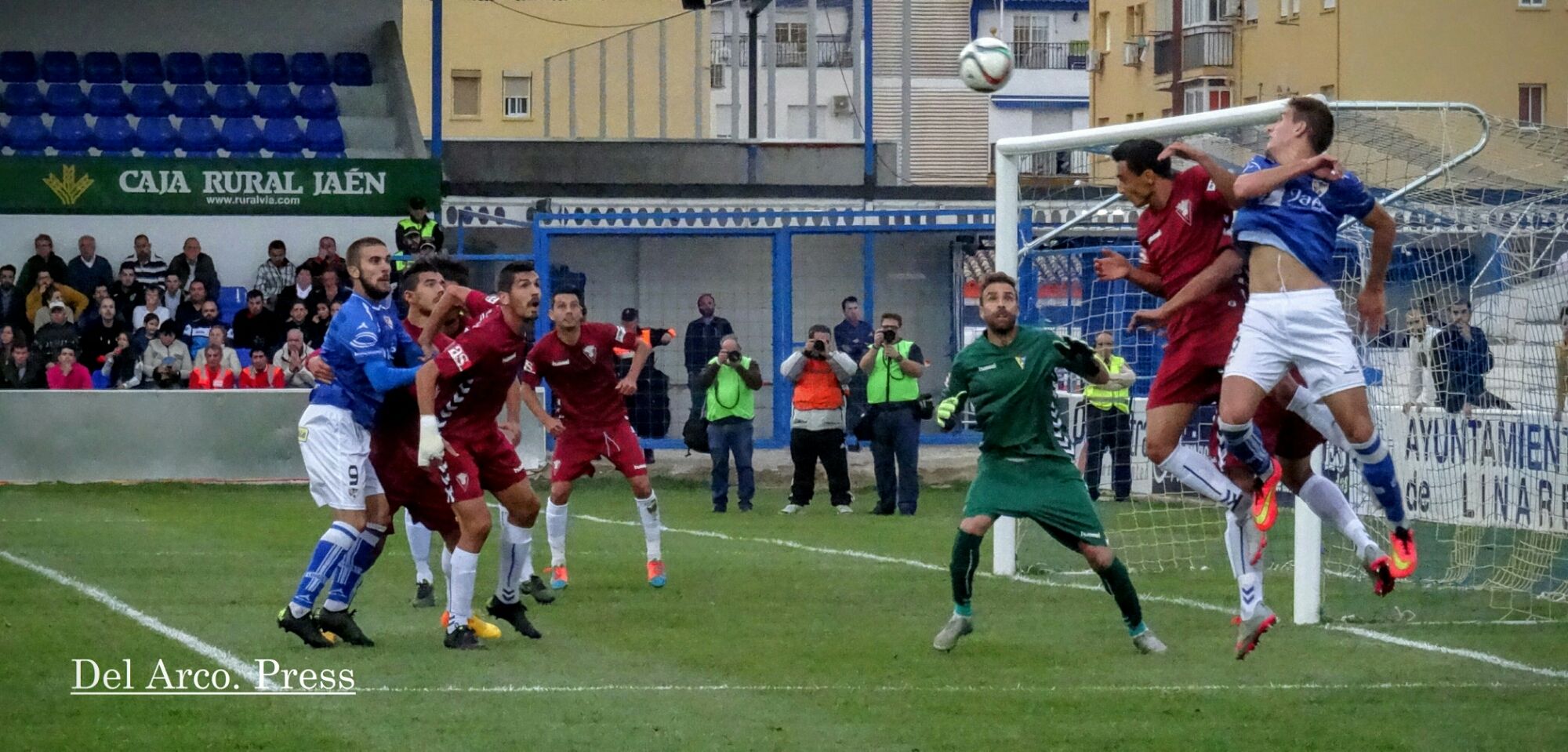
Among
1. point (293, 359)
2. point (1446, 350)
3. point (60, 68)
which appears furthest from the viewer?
point (60, 68)

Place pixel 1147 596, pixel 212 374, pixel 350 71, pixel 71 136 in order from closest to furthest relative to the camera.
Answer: pixel 1147 596 → pixel 212 374 → pixel 71 136 → pixel 350 71

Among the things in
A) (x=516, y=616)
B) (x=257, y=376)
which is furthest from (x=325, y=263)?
(x=516, y=616)

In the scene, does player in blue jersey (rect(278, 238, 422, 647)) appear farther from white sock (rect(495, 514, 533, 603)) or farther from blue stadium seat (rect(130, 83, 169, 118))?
blue stadium seat (rect(130, 83, 169, 118))

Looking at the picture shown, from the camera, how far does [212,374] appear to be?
71.5 feet

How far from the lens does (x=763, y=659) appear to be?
30.9 ft

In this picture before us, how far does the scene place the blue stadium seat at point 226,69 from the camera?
29.5 meters

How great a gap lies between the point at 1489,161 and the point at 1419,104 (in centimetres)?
104

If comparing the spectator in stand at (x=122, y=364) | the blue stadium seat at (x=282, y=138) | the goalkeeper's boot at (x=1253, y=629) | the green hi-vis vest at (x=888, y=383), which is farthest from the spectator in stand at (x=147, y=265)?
the goalkeeper's boot at (x=1253, y=629)

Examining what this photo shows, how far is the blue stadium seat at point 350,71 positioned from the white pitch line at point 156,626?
16.8 meters

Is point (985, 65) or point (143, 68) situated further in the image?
point (143, 68)

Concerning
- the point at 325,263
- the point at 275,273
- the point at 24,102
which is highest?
the point at 24,102

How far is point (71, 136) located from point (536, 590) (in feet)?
59.7

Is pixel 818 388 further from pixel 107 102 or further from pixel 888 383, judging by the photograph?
pixel 107 102

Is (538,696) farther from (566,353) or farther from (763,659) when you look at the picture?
(566,353)
